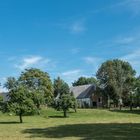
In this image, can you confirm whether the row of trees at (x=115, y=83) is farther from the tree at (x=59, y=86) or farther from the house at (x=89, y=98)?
the tree at (x=59, y=86)

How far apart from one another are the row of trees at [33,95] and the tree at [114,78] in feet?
42.7

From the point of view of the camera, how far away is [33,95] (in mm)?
53219

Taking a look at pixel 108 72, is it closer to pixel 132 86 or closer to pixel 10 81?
pixel 132 86

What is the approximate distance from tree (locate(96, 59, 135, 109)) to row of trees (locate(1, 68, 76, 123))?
13022 mm

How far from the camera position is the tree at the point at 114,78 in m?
110

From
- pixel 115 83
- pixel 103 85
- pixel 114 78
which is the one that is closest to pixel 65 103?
pixel 115 83

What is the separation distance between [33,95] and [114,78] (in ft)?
199

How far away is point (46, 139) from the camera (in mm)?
25969

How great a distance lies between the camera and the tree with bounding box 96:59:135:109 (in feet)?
362

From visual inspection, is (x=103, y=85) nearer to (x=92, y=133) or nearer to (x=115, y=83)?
(x=115, y=83)

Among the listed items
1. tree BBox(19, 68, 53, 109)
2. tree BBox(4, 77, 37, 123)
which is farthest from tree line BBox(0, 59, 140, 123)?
tree BBox(4, 77, 37, 123)

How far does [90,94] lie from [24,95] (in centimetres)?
6982

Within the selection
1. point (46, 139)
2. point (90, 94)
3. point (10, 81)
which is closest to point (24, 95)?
point (46, 139)

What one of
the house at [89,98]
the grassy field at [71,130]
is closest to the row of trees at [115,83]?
the house at [89,98]
